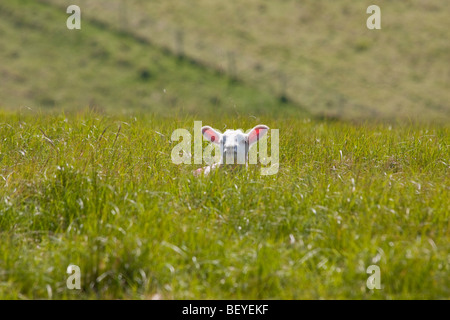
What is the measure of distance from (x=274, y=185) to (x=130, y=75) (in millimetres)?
37847

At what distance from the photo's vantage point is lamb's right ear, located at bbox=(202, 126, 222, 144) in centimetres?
774

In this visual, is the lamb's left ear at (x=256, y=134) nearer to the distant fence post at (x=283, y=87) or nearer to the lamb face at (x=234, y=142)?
the lamb face at (x=234, y=142)

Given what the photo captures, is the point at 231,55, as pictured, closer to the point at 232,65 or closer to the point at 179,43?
the point at 232,65

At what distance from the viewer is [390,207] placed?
5.91 meters

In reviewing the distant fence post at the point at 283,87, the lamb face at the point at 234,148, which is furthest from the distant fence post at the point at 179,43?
the lamb face at the point at 234,148

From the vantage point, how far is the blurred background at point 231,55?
131ft

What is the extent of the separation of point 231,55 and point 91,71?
1085 cm

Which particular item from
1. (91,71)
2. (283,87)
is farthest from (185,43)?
(283,87)

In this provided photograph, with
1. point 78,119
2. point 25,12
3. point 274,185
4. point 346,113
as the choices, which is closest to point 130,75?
point 25,12

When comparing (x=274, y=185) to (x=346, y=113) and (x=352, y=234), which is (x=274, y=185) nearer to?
(x=352, y=234)

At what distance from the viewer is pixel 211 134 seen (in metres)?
7.79

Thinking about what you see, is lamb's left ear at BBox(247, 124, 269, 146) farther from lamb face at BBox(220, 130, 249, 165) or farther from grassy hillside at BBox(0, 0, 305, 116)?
grassy hillside at BBox(0, 0, 305, 116)

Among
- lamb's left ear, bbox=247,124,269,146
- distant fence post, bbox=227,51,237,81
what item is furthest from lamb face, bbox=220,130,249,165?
distant fence post, bbox=227,51,237,81

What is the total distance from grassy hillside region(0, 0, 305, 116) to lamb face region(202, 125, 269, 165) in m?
29.6
